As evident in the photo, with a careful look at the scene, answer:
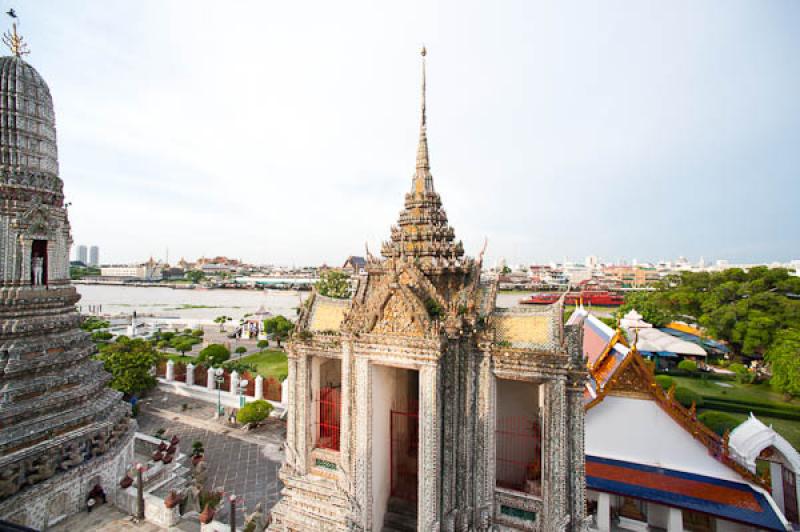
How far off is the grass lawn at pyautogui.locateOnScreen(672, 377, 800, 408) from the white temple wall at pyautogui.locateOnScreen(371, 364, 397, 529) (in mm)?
21517

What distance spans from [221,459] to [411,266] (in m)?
12.1

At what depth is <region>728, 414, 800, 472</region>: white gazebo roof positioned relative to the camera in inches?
387

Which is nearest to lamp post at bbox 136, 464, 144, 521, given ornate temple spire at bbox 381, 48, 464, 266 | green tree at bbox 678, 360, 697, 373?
ornate temple spire at bbox 381, 48, 464, 266

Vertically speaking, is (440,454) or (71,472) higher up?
Answer: (440,454)

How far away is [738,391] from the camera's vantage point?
22.8m

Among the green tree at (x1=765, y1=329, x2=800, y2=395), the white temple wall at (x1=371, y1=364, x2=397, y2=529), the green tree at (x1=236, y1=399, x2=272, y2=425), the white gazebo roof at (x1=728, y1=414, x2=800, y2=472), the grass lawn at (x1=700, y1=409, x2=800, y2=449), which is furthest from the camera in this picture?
the green tree at (x1=765, y1=329, x2=800, y2=395)

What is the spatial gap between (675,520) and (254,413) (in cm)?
1578

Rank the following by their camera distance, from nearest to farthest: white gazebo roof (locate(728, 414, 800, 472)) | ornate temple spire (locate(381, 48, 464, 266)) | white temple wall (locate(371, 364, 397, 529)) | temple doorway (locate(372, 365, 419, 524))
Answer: white temple wall (locate(371, 364, 397, 529)), temple doorway (locate(372, 365, 419, 524)), white gazebo roof (locate(728, 414, 800, 472)), ornate temple spire (locate(381, 48, 464, 266))

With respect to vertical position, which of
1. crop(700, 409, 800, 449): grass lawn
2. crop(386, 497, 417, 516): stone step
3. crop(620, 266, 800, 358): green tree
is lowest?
crop(700, 409, 800, 449): grass lawn

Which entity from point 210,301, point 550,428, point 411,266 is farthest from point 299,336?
point 210,301

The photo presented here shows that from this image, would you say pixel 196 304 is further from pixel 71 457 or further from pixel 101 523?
pixel 101 523

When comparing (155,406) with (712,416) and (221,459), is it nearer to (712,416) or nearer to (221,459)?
(221,459)

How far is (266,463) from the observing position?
48.9ft

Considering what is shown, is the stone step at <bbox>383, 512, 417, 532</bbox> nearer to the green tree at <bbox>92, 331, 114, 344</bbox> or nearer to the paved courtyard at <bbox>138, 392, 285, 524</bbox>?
the paved courtyard at <bbox>138, 392, 285, 524</bbox>
